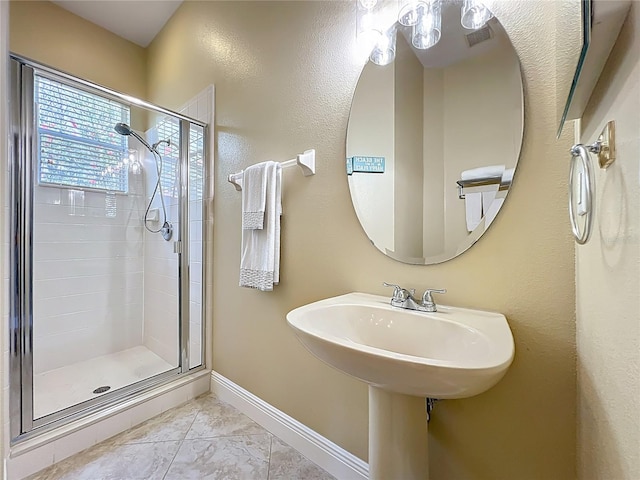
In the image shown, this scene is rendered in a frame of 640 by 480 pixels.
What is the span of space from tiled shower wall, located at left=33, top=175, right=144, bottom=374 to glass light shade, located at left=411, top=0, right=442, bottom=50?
2096 mm

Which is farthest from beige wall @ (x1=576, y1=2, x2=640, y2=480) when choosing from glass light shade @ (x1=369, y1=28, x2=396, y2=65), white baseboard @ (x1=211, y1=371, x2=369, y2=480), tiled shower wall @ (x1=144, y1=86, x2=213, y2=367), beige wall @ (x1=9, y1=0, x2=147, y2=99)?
beige wall @ (x1=9, y1=0, x2=147, y2=99)

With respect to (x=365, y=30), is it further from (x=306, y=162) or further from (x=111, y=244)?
(x=111, y=244)

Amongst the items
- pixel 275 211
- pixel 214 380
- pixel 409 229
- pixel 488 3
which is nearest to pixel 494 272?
pixel 409 229

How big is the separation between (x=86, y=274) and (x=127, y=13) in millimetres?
2036

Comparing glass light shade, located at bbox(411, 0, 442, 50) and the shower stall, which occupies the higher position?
glass light shade, located at bbox(411, 0, 442, 50)

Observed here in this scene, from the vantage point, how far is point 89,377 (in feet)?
5.91

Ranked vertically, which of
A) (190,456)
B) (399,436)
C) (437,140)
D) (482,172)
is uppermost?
(437,140)

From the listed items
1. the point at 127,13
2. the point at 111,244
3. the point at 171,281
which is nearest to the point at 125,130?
the point at 111,244

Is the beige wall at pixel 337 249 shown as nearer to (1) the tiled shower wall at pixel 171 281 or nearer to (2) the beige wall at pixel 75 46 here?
(1) the tiled shower wall at pixel 171 281

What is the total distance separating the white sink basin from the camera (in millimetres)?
551

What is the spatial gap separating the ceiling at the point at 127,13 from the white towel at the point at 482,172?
2518 mm

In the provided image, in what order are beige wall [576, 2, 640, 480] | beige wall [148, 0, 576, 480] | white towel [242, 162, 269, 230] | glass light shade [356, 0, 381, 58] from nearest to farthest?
1. beige wall [576, 2, 640, 480]
2. beige wall [148, 0, 576, 480]
3. glass light shade [356, 0, 381, 58]
4. white towel [242, 162, 269, 230]

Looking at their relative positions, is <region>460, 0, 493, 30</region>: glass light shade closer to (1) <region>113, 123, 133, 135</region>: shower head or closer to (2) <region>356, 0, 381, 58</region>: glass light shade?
(2) <region>356, 0, 381, 58</region>: glass light shade

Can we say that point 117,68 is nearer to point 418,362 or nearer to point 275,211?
point 275,211
